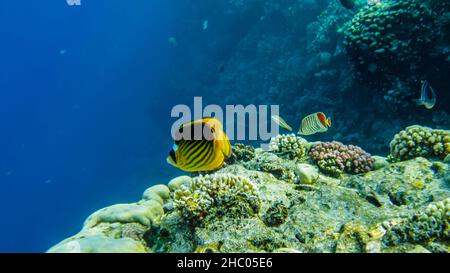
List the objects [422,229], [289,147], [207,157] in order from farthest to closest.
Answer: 1. [289,147]
2. [422,229]
3. [207,157]

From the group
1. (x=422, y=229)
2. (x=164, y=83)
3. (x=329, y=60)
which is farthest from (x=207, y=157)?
(x=164, y=83)

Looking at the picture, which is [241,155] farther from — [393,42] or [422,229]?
[393,42]

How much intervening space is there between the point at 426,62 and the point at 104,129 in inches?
2590

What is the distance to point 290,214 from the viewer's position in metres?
3.25

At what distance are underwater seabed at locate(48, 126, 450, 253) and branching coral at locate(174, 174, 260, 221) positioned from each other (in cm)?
1

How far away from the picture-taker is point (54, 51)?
107 m

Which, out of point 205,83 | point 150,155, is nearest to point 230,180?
point 205,83

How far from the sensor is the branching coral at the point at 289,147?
5.59m

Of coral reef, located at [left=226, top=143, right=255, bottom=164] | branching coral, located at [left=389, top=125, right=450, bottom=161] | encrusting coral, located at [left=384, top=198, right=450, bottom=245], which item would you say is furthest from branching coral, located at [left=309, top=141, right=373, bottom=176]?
encrusting coral, located at [left=384, top=198, right=450, bottom=245]

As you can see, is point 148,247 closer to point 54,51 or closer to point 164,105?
point 164,105

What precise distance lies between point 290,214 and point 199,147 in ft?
5.46

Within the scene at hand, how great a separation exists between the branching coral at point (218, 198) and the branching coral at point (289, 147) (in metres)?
2.41

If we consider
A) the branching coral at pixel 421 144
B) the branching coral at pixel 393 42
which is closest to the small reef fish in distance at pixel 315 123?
the branching coral at pixel 421 144
